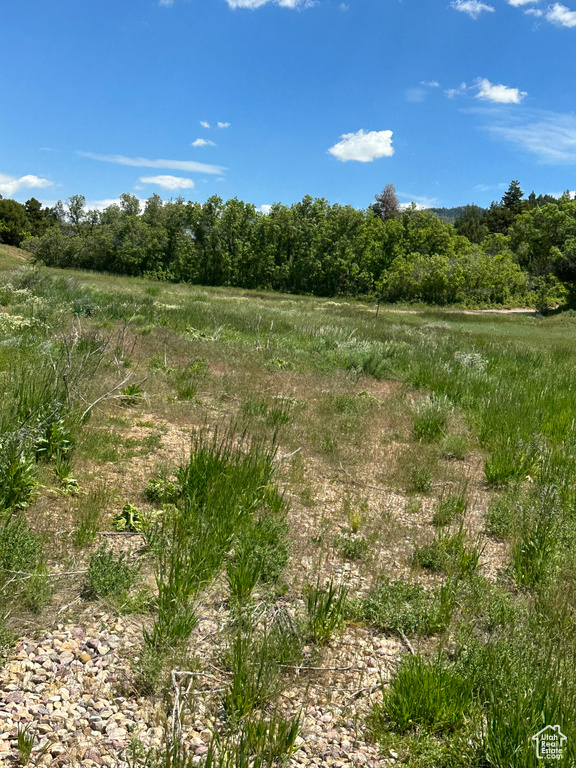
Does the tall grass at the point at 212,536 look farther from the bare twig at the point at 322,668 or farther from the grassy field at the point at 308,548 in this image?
the bare twig at the point at 322,668

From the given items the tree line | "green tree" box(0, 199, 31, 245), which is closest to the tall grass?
the tree line

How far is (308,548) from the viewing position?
4.77 metres

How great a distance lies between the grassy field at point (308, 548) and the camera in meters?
2.89

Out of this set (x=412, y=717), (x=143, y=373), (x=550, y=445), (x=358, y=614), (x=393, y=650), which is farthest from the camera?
(x=143, y=373)

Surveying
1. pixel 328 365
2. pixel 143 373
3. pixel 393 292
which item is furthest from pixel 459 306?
pixel 143 373

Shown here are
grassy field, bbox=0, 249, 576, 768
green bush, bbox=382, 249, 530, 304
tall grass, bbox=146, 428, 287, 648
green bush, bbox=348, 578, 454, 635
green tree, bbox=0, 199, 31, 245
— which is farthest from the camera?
green tree, bbox=0, 199, 31, 245

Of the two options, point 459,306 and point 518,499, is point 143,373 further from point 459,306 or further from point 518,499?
point 459,306

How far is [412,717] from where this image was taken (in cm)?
288

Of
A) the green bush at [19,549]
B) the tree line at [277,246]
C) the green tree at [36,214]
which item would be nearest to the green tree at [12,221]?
the green tree at [36,214]

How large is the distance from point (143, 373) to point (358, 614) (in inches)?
278

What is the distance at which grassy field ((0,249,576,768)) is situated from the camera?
114 inches

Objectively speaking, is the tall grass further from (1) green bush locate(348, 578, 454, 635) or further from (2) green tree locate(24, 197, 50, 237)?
(2) green tree locate(24, 197, 50, 237)

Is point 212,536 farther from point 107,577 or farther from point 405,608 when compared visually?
point 405,608

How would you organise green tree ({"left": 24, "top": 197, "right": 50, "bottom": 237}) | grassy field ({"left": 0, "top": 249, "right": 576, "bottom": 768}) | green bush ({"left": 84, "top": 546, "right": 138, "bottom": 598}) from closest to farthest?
grassy field ({"left": 0, "top": 249, "right": 576, "bottom": 768})
green bush ({"left": 84, "top": 546, "right": 138, "bottom": 598})
green tree ({"left": 24, "top": 197, "right": 50, "bottom": 237})
